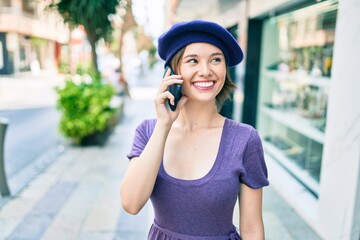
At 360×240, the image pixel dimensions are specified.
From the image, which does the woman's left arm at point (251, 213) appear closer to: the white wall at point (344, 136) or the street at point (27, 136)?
the white wall at point (344, 136)

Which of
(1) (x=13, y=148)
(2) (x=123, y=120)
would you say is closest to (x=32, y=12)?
(2) (x=123, y=120)

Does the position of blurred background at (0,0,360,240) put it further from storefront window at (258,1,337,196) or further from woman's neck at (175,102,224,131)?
woman's neck at (175,102,224,131)

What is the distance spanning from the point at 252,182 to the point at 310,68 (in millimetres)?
4120

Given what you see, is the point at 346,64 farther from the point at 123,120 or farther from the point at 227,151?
the point at 123,120

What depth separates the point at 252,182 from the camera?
140 cm

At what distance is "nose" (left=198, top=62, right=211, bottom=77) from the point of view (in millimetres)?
1354

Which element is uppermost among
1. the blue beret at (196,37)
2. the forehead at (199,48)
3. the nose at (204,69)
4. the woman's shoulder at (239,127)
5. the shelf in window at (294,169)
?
the blue beret at (196,37)

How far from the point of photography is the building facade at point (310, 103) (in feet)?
9.86

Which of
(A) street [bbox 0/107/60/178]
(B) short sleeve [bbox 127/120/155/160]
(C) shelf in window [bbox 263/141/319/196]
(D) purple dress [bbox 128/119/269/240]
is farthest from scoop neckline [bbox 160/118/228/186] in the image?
(A) street [bbox 0/107/60/178]

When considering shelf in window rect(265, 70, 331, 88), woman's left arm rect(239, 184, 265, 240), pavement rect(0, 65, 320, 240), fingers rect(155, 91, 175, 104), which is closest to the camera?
fingers rect(155, 91, 175, 104)

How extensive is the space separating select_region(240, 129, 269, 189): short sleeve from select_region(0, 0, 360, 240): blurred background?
1196 millimetres

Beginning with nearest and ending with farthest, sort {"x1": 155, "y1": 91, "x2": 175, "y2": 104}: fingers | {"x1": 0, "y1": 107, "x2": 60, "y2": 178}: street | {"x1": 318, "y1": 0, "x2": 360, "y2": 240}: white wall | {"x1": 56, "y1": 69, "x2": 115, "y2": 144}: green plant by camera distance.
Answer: {"x1": 155, "y1": 91, "x2": 175, "y2": 104}: fingers
{"x1": 318, "y1": 0, "x2": 360, "y2": 240}: white wall
{"x1": 0, "y1": 107, "x2": 60, "y2": 178}: street
{"x1": 56, "y1": 69, "x2": 115, "y2": 144}: green plant

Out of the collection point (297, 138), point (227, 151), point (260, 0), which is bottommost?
point (297, 138)

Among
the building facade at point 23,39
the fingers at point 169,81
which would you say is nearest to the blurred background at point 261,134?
the fingers at point 169,81
